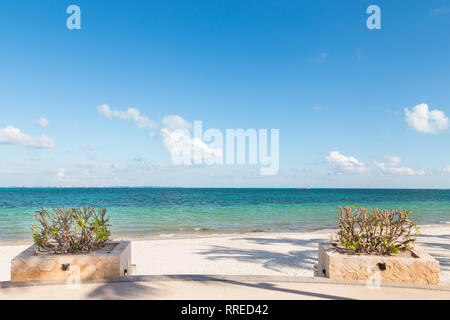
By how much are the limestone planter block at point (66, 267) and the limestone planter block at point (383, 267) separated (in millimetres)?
3991

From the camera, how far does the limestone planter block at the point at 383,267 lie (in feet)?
17.2

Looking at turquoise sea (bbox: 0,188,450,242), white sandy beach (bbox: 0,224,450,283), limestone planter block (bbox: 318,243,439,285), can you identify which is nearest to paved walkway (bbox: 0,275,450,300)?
limestone planter block (bbox: 318,243,439,285)

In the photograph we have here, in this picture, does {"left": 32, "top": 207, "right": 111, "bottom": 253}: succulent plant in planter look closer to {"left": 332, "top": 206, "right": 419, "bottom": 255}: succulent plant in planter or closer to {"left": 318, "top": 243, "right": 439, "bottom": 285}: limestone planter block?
{"left": 318, "top": 243, "right": 439, "bottom": 285}: limestone planter block

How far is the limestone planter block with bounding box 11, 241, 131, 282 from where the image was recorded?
5305mm

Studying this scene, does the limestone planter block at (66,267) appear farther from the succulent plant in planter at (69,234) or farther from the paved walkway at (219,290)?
the succulent plant in planter at (69,234)

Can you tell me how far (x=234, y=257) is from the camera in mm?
12031

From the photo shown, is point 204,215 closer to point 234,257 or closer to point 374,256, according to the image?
point 234,257

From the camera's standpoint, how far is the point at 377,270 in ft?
17.5

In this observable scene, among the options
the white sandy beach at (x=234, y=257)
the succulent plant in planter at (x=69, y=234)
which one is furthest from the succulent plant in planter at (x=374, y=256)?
the succulent plant in planter at (x=69, y=234)

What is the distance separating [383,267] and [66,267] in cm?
565

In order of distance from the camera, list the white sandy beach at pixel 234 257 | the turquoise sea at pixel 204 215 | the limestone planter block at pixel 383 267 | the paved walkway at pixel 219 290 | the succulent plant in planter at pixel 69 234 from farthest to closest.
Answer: the turquoise sea at pixel 204 215
the white sandy beach at pixel 234 257
the succulent plant in planter at pixel 69 234
the limestone planter block at pixel 383 267
the paved walkway at pixel 219 290
